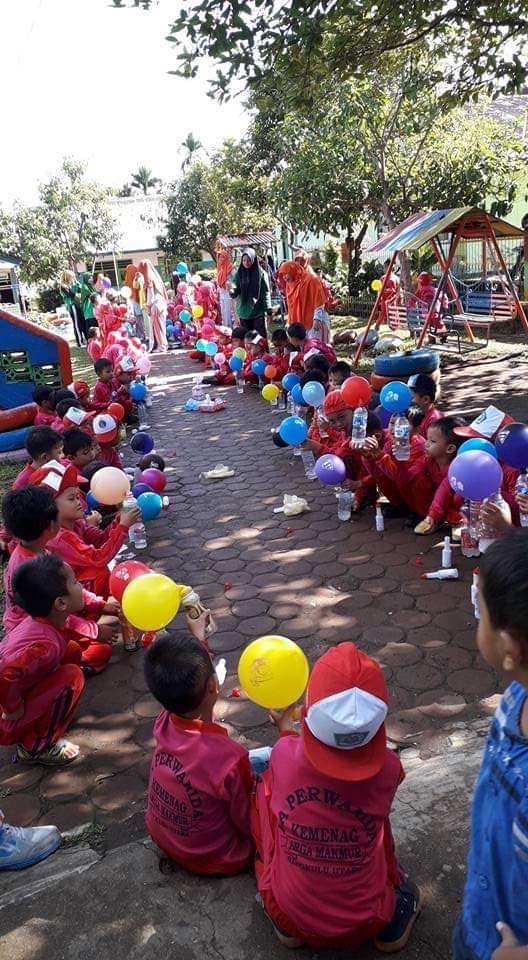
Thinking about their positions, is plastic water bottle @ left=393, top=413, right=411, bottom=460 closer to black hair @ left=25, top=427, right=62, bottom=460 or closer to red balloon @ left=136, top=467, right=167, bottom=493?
red balloon @ left=136, top=467, right=167, bottom=493

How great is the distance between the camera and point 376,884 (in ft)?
5.90

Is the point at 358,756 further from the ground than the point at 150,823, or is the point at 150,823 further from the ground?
the point at 358,756

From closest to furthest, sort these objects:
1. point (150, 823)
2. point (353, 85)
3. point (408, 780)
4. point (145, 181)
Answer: point (150, 823)
point (408, 780)
point (353, 85)
point (145, 181)

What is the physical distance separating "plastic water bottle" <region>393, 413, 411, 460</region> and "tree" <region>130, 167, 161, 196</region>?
6129 cm

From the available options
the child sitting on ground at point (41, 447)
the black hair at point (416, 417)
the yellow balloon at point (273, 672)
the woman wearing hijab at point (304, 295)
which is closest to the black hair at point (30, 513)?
the child sitting on ground at point (41, 447)

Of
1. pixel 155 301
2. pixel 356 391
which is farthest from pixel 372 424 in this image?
pixel 155 301

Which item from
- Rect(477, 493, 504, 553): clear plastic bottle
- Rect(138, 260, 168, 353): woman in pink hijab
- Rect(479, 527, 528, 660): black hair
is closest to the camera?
Rect(479, 527, 528, 660): black hair

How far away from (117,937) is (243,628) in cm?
195

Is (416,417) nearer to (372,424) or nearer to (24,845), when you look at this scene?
(372,424)

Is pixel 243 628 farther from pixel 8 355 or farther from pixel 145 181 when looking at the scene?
pixel 145 181

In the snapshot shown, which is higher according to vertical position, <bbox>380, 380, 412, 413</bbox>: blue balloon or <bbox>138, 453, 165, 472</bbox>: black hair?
<bbox>380, 380, 412, 413</bbox>: blue balloon

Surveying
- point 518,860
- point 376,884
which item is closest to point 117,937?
point 376,884

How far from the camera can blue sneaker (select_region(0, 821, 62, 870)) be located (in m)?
2.37

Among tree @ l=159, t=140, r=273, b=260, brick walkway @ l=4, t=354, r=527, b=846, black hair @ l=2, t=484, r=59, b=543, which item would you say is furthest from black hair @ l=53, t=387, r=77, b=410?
tree @ l=159, t=140, r=273, b=260
